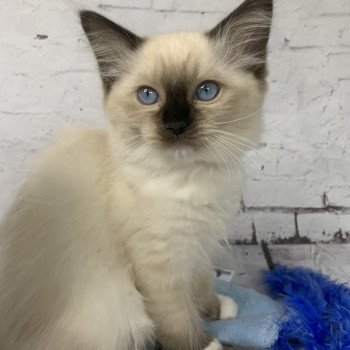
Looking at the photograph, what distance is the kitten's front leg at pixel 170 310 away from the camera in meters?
0.99

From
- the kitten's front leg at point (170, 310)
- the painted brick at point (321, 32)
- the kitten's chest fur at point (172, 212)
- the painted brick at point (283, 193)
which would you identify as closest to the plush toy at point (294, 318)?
the kitten's front leg at point (170, 310)

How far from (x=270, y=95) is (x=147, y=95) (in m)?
0.66

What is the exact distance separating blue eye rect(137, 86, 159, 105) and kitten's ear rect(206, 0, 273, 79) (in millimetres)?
183

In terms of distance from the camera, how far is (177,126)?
2.87ft

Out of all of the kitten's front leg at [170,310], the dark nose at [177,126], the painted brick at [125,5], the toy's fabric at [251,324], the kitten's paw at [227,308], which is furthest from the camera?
the painted brick at [125,5]

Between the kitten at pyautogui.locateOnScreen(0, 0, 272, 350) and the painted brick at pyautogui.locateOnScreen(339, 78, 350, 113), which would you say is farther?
the painted brick at pyautogui.locateOnScreen(339, 78, 350, 113)

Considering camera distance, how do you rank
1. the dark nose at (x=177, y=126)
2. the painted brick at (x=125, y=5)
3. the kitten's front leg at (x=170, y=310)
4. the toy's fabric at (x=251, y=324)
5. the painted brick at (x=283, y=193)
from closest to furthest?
the dark nose at (x=177, y=126)
the kitten's front leg at (x=170, y=310)
the toy's fabric at (x=251, y=324)
the painted brick at (x=125, y=5)
the painted brick at (x=283, y=193)

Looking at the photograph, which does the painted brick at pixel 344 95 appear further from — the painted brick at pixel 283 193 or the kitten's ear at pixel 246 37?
the kitten's ear at pixel 246 37

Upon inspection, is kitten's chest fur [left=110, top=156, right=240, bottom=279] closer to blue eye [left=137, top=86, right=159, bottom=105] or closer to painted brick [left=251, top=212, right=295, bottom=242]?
blue eye [left=137, top=86, right=159, bottom=105]

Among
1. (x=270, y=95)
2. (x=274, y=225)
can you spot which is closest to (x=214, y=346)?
(x=274, y=225)

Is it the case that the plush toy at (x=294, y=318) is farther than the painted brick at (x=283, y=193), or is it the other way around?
the painted brick at (x=283, y=193)

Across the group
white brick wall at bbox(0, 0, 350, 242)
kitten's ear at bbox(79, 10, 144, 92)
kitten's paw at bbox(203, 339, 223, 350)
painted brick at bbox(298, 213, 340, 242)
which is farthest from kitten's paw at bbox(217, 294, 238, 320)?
kitten's ear at bbox(79, 10, 144, 92)

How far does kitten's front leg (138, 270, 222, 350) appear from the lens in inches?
38.9

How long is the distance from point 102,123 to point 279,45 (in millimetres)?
617
